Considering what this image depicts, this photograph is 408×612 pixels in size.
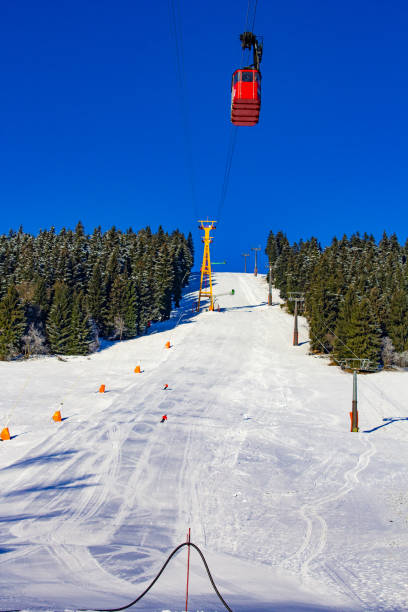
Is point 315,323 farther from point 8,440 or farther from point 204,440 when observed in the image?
point 8,440

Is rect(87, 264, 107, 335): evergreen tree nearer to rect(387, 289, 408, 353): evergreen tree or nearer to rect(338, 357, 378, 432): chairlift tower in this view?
rect(338, 357, 378, 432): chairlift tower

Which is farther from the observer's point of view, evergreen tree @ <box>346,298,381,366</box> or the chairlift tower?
evergreen tree @ <box>346,298,381,366</box>

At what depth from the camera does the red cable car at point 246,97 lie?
1766cm

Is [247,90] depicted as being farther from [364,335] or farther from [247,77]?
[364,335]

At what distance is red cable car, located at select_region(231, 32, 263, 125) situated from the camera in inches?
694

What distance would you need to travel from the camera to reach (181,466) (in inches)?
784

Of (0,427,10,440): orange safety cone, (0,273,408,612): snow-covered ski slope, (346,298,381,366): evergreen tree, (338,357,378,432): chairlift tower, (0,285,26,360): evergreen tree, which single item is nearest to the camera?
(0,273,408,612): snow-covered ski slope

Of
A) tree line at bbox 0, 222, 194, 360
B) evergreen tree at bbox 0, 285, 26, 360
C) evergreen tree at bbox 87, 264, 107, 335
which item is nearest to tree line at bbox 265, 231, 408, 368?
tree line at bbox 0, 222, 194, 360

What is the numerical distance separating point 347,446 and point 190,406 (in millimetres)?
10853

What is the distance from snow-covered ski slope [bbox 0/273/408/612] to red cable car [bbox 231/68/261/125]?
1489 cm

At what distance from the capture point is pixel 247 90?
17.7 meters

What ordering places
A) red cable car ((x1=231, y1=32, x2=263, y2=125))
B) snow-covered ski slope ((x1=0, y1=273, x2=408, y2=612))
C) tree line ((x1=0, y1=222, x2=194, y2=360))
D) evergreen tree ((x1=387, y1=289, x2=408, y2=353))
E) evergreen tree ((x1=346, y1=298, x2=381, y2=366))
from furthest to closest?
tree line ((x1=0, y1=222, x2=194, y2=360)), evergreen tree ((x1=387, y1=289, x2=408, y2=353)), evergreen tree ((x1=346, y1=298, x2=381, y2=366)), red cable car ((x1=231, y1=32, x2=263, y2=125)), snow-covered ski slope ((x1=0, y1=273, x2=408, y2=612))

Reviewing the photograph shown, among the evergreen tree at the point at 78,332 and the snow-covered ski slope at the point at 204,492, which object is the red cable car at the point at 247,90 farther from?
the evergreen tree at the point at 78,332

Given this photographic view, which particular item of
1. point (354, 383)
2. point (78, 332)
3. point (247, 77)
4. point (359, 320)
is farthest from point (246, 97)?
point (78, 332)
